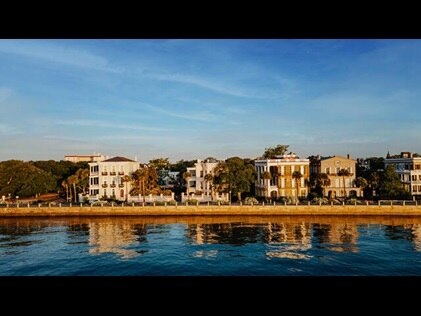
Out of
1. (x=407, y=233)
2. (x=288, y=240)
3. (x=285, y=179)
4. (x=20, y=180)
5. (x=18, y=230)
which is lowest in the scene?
(x=407, y=233)

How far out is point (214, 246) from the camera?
994 inches

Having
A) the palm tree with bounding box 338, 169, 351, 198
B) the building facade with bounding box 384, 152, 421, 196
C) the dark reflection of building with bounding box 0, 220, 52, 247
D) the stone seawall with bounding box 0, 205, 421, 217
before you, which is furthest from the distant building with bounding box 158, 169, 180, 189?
the building facade with bounding box 384, 152, 421, 196

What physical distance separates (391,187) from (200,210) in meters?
25.5

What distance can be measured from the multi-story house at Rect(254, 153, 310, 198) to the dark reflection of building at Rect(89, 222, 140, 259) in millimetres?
21719

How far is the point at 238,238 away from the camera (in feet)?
91.9

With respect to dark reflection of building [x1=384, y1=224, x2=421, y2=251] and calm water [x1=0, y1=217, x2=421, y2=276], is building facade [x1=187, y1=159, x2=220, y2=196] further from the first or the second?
dark reflection of building [x1=384, y1=224, x2=421, y2=251]

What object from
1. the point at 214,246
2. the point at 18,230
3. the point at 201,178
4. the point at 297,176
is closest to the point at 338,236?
the point at 214,246

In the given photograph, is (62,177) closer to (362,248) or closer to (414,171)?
(362,248)

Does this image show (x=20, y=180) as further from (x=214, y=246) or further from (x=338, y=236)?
(x=338, y=236)

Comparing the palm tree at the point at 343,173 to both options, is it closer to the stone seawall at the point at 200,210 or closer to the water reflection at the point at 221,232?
the stone seawall at the point at 200,210

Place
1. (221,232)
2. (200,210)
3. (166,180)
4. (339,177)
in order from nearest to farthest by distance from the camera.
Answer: (221,232) → (200,210) → (339,177) → (166,180)

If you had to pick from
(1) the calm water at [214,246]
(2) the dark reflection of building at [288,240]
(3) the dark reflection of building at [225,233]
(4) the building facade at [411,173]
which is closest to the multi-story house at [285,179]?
(1) the calm water at [214,246]
